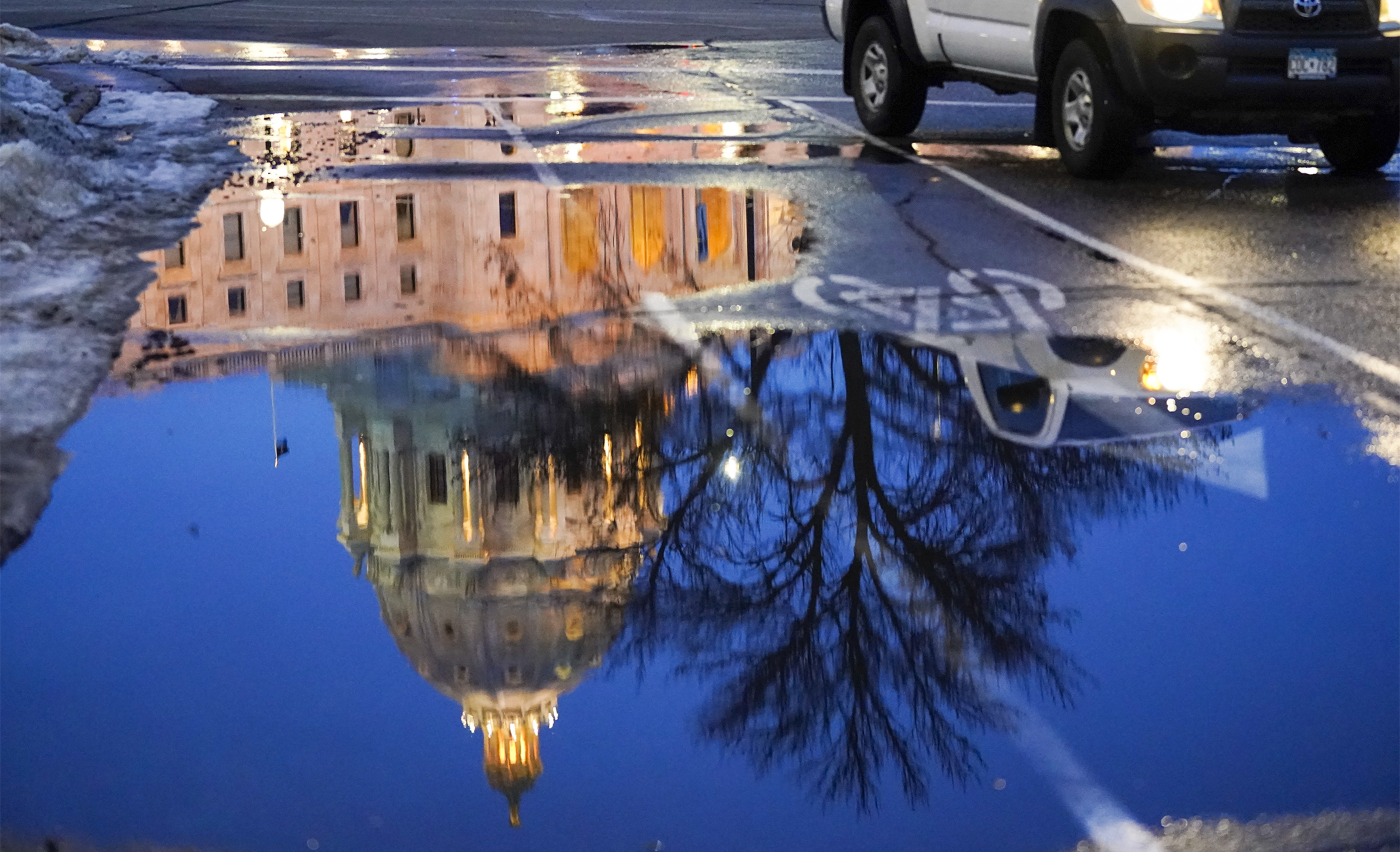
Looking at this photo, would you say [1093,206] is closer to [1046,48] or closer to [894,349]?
[1046,48]

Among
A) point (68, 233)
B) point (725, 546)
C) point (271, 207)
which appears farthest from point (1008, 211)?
point (725, 546)

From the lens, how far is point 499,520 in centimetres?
593

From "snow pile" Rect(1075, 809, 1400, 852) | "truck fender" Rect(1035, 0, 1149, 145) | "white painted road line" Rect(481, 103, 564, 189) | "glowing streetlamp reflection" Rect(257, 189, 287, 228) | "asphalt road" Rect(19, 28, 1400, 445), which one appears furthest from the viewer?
"white painted road line" Rect(481, 103, 564, 189)

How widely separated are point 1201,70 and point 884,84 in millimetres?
3988

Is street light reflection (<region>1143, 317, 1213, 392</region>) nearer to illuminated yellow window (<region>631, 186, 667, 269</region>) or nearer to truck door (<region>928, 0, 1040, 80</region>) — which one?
illuminated yellow window (<region>631, 186, 667, 269</region>)

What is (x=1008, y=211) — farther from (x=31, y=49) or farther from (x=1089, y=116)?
(x=31, y=49)

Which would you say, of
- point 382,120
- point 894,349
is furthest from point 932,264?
point 382,120

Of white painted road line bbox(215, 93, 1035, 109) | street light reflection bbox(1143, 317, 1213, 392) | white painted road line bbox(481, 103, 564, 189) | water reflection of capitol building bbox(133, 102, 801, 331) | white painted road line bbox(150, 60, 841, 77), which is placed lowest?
street light reflection bbox(1143, 317, 1213, 392)

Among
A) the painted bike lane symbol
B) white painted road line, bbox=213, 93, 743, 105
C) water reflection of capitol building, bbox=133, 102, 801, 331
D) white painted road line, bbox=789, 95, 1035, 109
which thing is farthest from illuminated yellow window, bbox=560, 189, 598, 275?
white painted road line, bbox=789, 95, 1035, 109

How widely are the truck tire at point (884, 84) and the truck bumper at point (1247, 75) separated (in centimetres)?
335

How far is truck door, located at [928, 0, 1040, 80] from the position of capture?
1374 cm

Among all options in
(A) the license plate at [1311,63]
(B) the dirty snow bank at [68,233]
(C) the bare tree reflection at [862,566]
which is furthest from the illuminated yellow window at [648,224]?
(A) the license plate at [1311,63]

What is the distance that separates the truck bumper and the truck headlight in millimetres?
108

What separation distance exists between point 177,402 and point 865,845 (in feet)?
14.5
